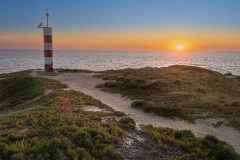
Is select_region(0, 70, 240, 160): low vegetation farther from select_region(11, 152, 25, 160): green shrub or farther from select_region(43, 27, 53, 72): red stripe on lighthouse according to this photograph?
select_region(43, 27, 53, 72): red stripe on lighthouse

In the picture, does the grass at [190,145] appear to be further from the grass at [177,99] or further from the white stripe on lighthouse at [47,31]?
the white stripe on lighthouse at [47,31]

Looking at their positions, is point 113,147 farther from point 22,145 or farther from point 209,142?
point 209,142

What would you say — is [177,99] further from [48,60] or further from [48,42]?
[48,60]

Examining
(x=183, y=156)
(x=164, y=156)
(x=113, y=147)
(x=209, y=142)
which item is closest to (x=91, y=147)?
(x=113, y=147)

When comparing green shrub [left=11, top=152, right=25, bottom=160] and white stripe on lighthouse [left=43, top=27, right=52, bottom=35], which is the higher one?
white stripe on lighthouse [left=43, top=27, right=52, bottom=35]

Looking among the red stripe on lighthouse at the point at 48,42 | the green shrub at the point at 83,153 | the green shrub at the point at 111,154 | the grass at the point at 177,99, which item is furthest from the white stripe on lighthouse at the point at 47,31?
the green shrub at the point at 111,154

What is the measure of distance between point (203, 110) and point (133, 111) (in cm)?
521

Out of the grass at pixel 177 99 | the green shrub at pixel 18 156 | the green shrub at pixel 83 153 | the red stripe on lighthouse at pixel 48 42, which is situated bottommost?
the grass at pixel 177 99

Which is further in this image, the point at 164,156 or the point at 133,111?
the point at 133,111

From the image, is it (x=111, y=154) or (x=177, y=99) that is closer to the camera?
(x=111, y=154)

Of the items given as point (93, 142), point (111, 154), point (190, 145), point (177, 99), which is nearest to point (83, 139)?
point (93, 142)

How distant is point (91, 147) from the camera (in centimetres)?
954

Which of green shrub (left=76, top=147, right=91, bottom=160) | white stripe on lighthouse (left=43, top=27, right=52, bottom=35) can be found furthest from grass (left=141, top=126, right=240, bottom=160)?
white stripe on lighthouse (left=43, top=27, right=52, bottom=35)

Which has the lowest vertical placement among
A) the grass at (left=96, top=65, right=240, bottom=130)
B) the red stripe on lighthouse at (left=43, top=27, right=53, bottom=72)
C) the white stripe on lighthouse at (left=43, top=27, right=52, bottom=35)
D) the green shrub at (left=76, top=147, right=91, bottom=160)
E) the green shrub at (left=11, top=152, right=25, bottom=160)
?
the grass at (left=96, top=65, right=240, bottom=130)
